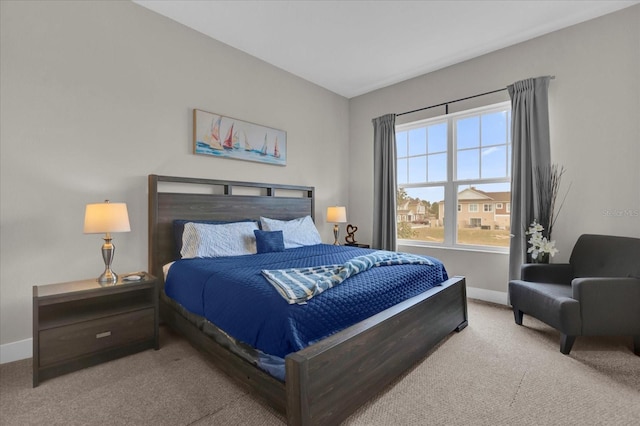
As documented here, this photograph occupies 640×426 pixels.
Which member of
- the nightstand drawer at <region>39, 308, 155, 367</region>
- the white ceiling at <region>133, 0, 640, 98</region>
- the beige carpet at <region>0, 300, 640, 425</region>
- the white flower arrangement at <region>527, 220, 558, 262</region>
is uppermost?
the white ceiling at <region>133, 0, 640, 98</region>

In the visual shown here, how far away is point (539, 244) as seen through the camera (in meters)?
2.93

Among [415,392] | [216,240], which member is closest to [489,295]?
[415,392]

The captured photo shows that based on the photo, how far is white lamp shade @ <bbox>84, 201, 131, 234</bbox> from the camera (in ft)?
7.16

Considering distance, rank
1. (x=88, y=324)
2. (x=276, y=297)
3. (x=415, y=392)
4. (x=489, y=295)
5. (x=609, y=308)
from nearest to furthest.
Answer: (x=276, y=297) → (x=415, y=392) → (x=88, y=324) → (x=609, y=308) → (x=489, y=295)

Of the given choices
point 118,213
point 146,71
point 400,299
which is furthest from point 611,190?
point 146,71

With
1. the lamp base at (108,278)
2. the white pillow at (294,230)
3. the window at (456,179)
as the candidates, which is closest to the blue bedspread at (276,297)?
the lamp base at (108,278)

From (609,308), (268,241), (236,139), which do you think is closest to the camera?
(609,308)

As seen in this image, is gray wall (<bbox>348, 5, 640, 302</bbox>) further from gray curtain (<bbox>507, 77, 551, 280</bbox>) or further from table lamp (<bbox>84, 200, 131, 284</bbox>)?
table lamp (<bbox>84, 200, 131, 284</bbox>)

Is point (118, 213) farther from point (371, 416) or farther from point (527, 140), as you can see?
point (527, 140)

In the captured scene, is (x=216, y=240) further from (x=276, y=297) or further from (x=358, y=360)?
(x=358, y=360)

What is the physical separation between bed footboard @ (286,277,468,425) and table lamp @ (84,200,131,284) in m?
1.73

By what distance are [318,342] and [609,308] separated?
2.23 metres

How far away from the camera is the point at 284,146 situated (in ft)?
13.1

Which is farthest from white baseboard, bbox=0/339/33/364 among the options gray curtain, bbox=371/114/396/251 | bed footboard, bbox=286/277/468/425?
gray curtain, bbox=371/114/396/251
